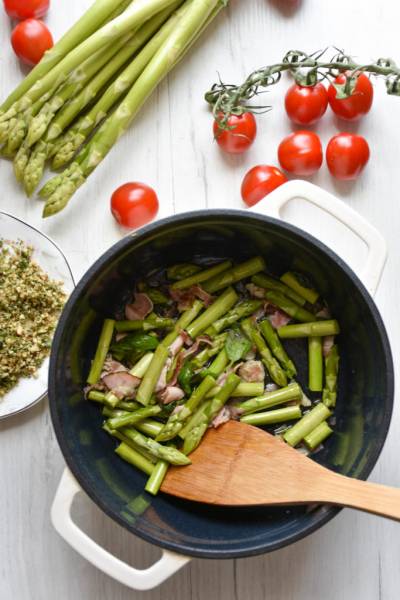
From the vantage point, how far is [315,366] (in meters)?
Result: 1.68

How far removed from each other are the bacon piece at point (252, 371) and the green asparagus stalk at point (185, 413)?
0.09 m

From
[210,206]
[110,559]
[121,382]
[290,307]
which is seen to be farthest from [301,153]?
[110,559]

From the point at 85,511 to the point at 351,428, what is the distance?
0.68 meters

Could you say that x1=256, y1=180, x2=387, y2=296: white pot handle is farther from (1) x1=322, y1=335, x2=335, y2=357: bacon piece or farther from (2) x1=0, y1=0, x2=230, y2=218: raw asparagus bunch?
(2) x1=0, y1=0, x2=230, y2=218: raw asparagus bunch

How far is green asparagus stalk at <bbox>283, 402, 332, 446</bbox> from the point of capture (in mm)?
1641

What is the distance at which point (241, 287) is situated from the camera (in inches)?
68.3

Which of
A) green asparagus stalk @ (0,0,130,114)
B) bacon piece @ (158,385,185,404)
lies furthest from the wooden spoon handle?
green asparagus stalk @ (0,0,130,114)

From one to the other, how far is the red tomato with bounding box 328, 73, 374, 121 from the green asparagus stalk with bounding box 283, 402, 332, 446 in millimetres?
730

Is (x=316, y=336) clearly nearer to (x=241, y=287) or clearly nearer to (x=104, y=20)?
(x=241, y=287)

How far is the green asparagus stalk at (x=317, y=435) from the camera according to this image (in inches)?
64.4

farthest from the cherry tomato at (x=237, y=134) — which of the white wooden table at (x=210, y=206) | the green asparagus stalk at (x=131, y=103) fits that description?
the green asparagus stalk at (x=131, y=103)

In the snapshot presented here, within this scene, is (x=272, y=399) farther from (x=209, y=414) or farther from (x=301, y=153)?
(x=301, y=153)

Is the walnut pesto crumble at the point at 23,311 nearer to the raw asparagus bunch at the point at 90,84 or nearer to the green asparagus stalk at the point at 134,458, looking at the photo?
the raw asparagus bunch at the point at 90,84

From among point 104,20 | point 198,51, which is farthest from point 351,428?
point 104,20
